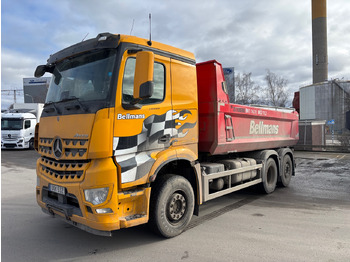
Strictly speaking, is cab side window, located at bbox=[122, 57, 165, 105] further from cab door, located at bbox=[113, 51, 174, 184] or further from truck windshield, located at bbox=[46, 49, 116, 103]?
truck windshield, located at bbox=[46, 49, 116, 103]

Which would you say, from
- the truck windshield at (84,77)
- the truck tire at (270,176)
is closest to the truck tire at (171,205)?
the truck windshield at (84,77)

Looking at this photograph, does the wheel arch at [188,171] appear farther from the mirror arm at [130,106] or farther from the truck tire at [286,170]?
the truck tire at [286,170]

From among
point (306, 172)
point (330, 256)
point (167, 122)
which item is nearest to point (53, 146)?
point (167, 122)

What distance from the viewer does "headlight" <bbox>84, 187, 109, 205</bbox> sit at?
3.37m

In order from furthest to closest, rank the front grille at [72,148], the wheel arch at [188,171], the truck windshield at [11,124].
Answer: the truck windshield at [11,124] → the wheel arch at [188,171] → the front grille at [72,148]

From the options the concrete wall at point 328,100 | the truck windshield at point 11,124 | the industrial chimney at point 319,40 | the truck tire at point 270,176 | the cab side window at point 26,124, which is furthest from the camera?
the industrial chimney at point 319,40

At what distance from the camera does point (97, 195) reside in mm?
3373

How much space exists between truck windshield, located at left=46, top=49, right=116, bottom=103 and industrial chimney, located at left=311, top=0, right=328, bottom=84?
56014mm

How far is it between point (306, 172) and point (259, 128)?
5148 millimetres

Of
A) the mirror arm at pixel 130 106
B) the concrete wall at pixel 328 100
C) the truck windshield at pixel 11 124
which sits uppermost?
the concrete wall at pixel 328 100

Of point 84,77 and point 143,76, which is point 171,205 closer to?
point 143,76

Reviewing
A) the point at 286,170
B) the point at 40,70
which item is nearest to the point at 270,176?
the point at 286,170

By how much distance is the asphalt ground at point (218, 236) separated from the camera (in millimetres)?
3696

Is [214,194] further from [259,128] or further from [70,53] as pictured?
[70,53]
